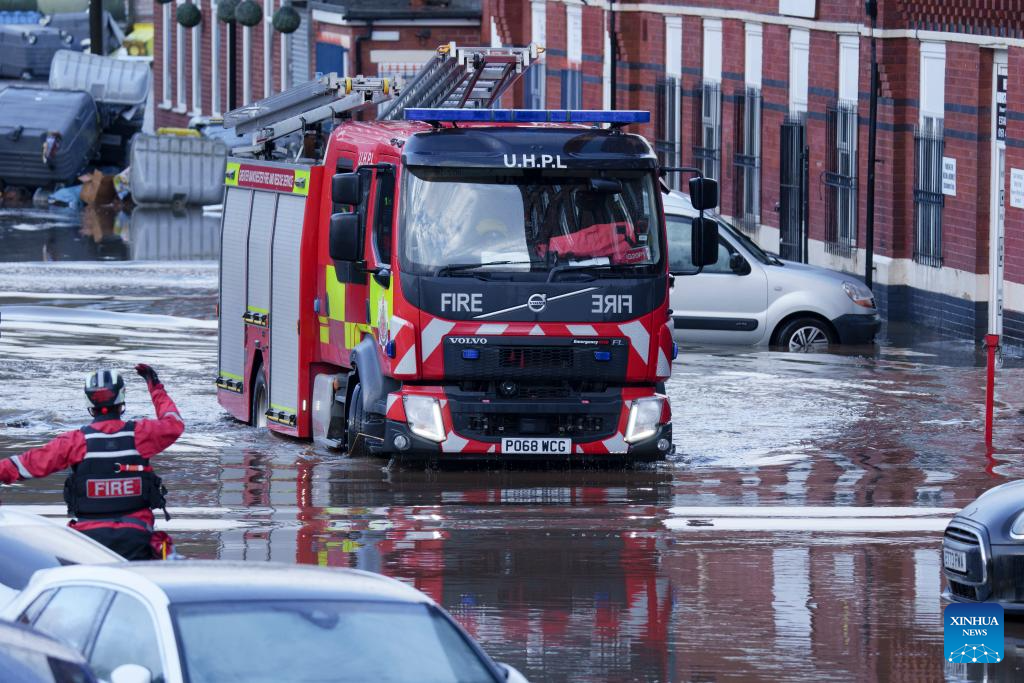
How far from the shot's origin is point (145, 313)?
27.7 metres

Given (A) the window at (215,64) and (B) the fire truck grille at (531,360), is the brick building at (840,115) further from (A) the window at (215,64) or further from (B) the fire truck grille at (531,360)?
(A) the window at (215,64)

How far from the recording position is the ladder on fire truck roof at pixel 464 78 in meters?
17.9

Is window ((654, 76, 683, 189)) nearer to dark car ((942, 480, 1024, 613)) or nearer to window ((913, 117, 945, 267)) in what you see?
window ((913, 117, 945, 267))

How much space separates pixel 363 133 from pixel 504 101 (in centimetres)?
3039

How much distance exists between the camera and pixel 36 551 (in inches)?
364

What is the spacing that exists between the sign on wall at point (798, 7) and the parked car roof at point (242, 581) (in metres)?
24.4

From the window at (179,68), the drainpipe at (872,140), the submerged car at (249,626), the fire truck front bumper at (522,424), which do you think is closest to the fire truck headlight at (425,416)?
the fire truck front bumper at (522,424)

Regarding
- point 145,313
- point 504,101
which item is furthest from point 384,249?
point 504,101

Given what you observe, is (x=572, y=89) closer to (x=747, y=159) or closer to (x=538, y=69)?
(x=538, y=69)

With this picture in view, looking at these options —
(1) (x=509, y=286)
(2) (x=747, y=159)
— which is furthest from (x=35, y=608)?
(2) (x=747, y=159)

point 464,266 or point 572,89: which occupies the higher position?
point 572,89

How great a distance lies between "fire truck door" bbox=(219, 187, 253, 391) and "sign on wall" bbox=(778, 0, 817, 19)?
13884 mm

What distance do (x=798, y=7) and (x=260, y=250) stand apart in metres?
15.2

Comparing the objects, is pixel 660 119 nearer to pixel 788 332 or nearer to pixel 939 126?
pixel 939 126
